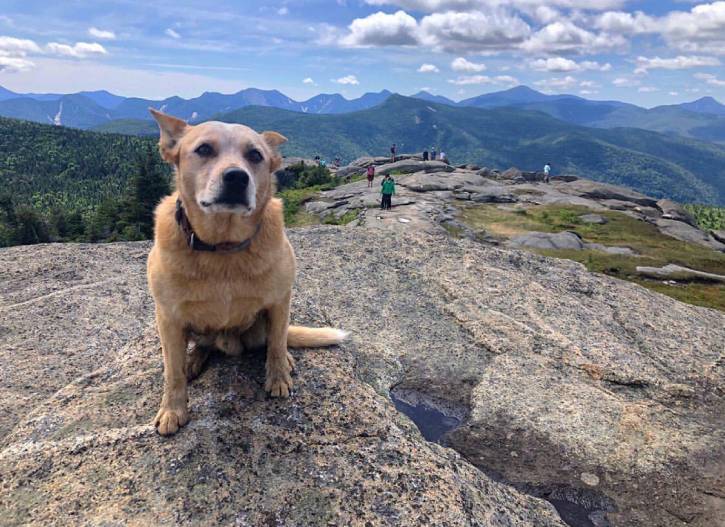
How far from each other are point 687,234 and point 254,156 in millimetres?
48539

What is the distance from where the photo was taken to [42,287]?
1071 centimetres

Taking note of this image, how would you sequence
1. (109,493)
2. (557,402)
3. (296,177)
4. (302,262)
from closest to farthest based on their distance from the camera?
(109,493), (557,402), (302,262), (296,177)

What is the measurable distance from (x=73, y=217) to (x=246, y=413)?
51743mm

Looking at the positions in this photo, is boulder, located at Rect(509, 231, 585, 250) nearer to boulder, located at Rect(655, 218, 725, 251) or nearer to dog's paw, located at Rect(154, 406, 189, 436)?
boulder, located at Rect(655, 218, 725, 251)

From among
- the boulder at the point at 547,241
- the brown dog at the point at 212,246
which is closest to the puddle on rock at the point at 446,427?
the brown dog at the point at 212,246

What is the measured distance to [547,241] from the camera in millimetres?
29891

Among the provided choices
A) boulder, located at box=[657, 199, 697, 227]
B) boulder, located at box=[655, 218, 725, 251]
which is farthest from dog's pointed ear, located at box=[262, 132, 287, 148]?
boulder, located at box=[657, 199, 697, 227]

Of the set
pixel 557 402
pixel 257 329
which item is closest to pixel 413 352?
pixel 557 402

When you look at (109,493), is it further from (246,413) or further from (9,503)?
(246,413)

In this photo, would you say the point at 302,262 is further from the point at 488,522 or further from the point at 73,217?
the point at 73,217

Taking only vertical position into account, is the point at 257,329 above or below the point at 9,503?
above

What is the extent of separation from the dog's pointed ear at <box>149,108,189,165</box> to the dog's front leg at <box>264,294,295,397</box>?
6.19 ft

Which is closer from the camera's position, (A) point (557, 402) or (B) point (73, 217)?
(A) point (557, 402)

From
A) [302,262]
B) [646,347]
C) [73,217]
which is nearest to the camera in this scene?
[646,347]
